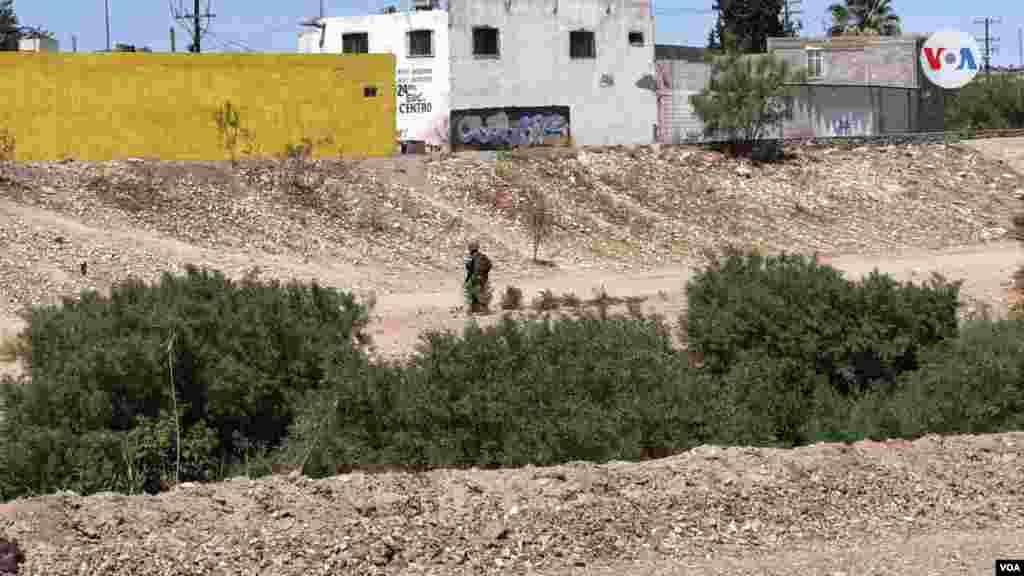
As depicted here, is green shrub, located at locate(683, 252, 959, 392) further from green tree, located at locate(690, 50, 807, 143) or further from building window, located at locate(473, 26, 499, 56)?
building window, located at locate(473, 26, 499, 56)

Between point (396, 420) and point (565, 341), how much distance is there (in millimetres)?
2158

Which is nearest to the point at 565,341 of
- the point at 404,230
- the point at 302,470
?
the point at 302,470

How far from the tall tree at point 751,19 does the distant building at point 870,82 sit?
50.9 ft

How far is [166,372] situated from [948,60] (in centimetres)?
4919

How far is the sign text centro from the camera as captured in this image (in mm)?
59250

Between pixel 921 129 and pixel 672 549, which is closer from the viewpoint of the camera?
pixel 672 549

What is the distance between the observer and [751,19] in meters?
78.5

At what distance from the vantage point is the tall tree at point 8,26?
218ft

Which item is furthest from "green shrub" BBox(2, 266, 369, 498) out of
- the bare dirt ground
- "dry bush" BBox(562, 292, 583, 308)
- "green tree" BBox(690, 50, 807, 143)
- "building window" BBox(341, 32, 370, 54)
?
"building window" BBox(341, 32, 370, 54)

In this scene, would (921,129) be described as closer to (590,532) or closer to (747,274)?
(747,274)

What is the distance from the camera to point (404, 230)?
37469 mm

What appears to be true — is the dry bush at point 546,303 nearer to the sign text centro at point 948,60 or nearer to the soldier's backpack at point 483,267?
the soldier's backpack at point 483,267

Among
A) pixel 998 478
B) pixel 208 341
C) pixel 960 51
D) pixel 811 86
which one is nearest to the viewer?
pixel 998 478

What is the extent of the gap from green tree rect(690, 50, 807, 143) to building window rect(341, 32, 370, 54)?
1141cm
